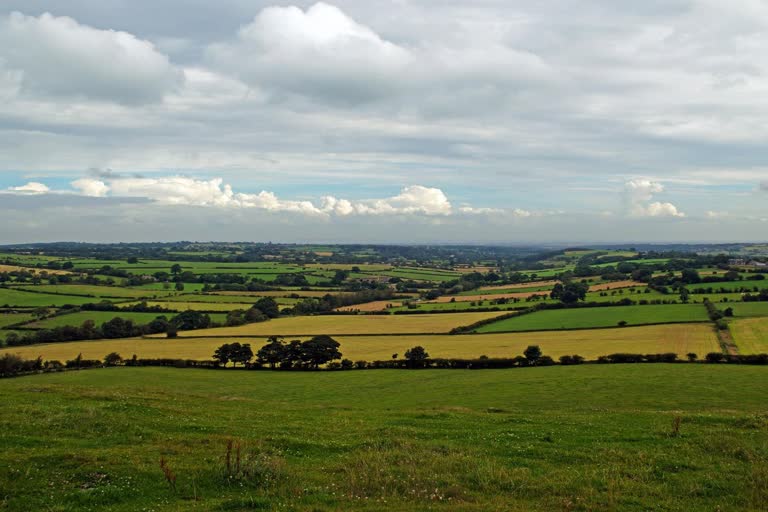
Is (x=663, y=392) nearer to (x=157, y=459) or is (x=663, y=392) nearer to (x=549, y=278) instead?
(x=157, y=459)

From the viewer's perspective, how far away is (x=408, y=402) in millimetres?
32812

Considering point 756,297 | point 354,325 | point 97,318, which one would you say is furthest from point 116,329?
point 756,297

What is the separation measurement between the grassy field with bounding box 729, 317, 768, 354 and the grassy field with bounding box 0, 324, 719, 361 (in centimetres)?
243

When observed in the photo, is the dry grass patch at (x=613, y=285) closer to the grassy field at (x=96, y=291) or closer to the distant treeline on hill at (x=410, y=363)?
the distant treeline on hill at (x=410, y=363)

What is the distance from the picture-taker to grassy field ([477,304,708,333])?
238 feet

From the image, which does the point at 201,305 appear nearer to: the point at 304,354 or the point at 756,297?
the point at 304,354

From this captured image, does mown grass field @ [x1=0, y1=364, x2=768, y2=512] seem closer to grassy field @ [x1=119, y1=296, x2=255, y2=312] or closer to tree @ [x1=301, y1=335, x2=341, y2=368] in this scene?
tree @ [x1=301, y1=335, x2=341, y2=368]

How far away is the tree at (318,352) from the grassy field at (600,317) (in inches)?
1131

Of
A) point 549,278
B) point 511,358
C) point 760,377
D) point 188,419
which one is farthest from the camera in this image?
point 549,278

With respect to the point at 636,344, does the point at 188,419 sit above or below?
above

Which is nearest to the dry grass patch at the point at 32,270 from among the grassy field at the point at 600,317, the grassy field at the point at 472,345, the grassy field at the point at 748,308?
the grassy field at the point at 472,345

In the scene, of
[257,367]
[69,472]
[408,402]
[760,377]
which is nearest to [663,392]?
[760,377]

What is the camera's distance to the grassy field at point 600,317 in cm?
7244

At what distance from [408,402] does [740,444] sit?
19998 millimetres
